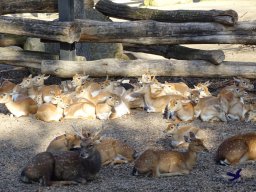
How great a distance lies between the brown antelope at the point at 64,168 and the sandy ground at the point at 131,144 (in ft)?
0.34

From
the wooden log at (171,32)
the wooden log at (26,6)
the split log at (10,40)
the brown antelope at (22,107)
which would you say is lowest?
the brown antelope at (22,107)

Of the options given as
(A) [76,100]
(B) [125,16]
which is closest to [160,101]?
(A) [76,100]

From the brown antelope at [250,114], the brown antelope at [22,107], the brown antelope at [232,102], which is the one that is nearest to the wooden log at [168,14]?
the brown antelope at [232,102]

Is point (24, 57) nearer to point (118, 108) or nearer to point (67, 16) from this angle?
point (67, 16)

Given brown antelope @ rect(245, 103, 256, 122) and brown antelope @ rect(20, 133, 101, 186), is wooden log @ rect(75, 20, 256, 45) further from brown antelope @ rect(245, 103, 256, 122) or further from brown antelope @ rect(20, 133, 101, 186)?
brown antelope @ rect(20, 133, 101, 186)

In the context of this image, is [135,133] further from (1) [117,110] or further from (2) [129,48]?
(2) [129,48]

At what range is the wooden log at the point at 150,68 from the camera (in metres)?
10.5

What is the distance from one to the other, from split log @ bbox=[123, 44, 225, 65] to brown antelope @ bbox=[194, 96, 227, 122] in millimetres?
1395

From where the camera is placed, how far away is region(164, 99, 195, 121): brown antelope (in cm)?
909

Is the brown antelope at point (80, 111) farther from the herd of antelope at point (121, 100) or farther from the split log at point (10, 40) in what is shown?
the split log at point (10, 40)

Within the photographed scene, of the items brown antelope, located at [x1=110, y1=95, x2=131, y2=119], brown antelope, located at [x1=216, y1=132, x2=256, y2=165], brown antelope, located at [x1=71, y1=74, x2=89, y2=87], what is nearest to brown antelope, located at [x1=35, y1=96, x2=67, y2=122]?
brown antelope, located at [x1=110, y1=95, x2=131, y2=119]

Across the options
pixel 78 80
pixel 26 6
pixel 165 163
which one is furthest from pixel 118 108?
pixel 26 6

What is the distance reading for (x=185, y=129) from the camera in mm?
8055

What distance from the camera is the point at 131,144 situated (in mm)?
8109
